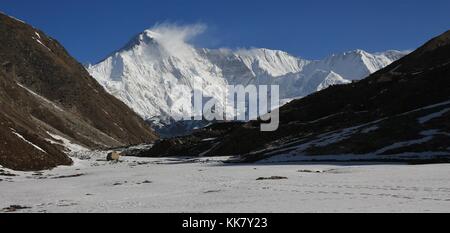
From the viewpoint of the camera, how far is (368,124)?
261 feet

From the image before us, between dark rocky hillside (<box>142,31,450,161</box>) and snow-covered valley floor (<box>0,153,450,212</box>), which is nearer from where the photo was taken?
snow-covered valley floor (<box>0,153,450,212</box>)

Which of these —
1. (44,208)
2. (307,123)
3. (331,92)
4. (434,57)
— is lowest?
(44,208)

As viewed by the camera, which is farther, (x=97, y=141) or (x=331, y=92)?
(x=97, y=141)

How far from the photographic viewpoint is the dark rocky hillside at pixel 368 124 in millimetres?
66438

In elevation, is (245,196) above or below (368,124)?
below

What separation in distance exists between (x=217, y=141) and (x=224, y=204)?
3504 inches

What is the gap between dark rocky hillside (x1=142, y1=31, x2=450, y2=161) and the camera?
66438 millimetres

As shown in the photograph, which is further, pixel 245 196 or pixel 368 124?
pixel 368 124

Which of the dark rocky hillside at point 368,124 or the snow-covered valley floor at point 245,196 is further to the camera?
the dark rocky hillside at point 368,124

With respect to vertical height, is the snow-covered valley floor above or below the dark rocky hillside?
below

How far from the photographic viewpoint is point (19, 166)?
54.2 metres

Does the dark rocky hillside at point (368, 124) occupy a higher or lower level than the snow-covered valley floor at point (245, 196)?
higher

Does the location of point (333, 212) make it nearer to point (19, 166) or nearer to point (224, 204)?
point (224, 204)
